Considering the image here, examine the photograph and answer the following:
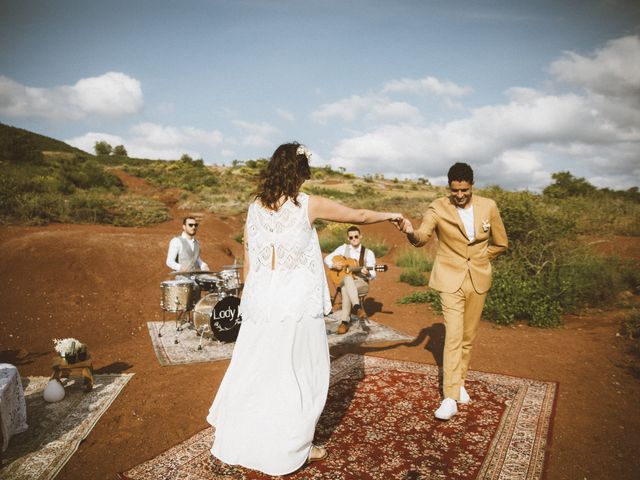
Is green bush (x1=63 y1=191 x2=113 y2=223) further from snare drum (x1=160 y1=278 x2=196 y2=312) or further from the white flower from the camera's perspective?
the white flower

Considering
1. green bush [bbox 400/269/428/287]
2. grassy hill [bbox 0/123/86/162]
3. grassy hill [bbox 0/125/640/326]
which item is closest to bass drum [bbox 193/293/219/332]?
grassy hill [bbox 0/125/640/326]

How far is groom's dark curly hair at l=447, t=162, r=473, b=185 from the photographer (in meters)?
4.03

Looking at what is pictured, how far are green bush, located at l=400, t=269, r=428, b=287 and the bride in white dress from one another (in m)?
9.01

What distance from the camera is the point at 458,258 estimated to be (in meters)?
4.19

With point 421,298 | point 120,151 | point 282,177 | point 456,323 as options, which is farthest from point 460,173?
point 120,151

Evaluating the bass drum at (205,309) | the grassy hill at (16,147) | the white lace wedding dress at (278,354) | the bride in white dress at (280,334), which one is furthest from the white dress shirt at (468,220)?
the grassy hill at (16,147)

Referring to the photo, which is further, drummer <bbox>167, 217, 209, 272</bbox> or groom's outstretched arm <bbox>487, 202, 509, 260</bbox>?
drummer <bbox>167, 217, 209, 272</bbox>

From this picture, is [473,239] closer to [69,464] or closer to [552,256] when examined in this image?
[69,464]

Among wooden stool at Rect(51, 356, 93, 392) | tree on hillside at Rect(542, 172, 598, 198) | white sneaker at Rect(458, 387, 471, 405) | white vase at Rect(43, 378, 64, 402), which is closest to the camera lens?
white sneaker at Rect(458, 387, 471, 405)

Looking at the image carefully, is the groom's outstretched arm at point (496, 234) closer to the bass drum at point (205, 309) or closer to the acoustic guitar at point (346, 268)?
Result: the acoustic guitar at point (346, 268)

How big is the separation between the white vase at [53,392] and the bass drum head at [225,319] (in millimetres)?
2177

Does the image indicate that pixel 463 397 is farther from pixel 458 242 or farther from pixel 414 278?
pixel 414 278

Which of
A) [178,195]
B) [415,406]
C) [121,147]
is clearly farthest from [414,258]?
[121,147]

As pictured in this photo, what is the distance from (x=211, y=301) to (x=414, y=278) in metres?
6.81
